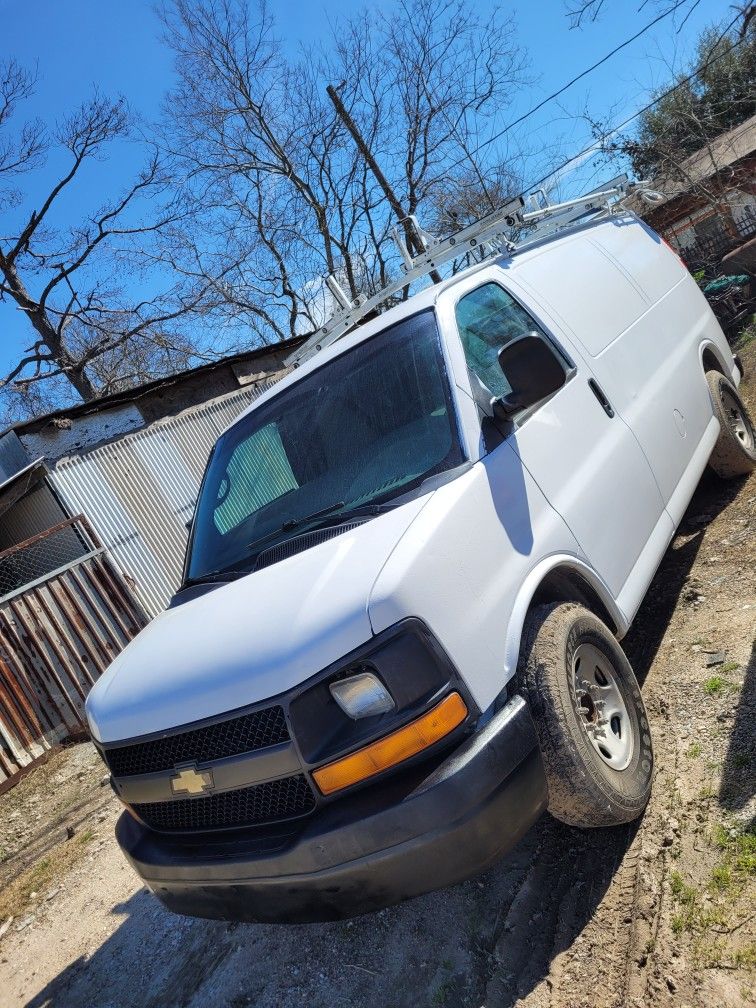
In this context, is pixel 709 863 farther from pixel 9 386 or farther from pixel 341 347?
pixel 9 386

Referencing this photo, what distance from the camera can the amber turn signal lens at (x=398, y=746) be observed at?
87.6 inches

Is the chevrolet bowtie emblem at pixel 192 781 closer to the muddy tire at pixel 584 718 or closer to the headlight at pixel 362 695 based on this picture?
the headlight at pixel 362 695

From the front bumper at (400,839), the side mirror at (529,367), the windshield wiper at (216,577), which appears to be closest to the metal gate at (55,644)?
the windshield wiper at (216,577)

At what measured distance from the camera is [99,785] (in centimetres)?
678

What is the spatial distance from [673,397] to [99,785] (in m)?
5.65

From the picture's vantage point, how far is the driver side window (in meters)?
3.34

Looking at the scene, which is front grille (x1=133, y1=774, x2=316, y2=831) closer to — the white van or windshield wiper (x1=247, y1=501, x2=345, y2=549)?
the white van

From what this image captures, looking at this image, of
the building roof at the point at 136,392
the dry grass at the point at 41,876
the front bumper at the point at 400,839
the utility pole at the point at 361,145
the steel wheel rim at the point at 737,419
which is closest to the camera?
the front bumper at the point at 400,839

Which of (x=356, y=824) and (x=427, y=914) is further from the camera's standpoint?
(x=427, y=914)

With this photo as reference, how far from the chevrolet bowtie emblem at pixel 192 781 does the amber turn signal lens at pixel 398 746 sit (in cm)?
41

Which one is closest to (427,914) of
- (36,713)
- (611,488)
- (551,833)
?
(551,833)

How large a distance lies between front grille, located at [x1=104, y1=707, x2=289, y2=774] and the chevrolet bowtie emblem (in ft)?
0.11

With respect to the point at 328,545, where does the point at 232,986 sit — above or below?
below

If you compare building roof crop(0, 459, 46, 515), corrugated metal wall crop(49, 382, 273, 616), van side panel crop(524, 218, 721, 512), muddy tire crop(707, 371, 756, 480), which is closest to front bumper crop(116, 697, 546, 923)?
van side panel crop(524, 218, 721, 512)
